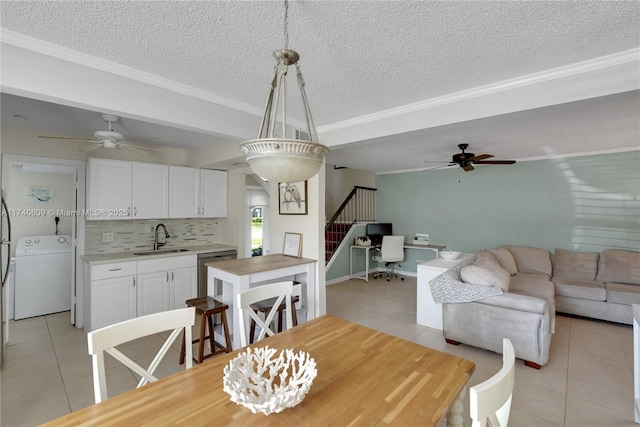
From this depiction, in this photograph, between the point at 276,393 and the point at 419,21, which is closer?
the point at 276,393

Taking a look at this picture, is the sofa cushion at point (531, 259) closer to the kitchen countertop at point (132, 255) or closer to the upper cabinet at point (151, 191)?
the kitchen countertop at point (132, 255)

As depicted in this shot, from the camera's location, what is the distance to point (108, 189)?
142 inches

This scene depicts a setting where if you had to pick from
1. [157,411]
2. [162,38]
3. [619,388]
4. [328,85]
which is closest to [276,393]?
[157,411]

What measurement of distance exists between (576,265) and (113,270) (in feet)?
21.1

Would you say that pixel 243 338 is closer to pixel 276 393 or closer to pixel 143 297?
pixel 276 393

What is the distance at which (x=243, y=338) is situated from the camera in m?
1.75

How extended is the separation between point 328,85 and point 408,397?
2.21 meters

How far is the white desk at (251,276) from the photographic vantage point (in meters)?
2.73

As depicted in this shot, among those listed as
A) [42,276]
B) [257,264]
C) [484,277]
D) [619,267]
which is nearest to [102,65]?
[257,264]

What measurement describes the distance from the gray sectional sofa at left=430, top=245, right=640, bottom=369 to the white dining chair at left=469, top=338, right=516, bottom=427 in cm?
213

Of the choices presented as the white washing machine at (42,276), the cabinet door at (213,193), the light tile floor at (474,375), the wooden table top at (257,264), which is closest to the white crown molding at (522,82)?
the wooden table top at (257,264)

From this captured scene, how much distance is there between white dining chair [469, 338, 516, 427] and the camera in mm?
825

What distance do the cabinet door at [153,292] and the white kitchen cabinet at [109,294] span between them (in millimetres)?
76

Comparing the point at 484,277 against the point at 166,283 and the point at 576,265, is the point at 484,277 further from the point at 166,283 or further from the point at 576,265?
the point at 166,283
